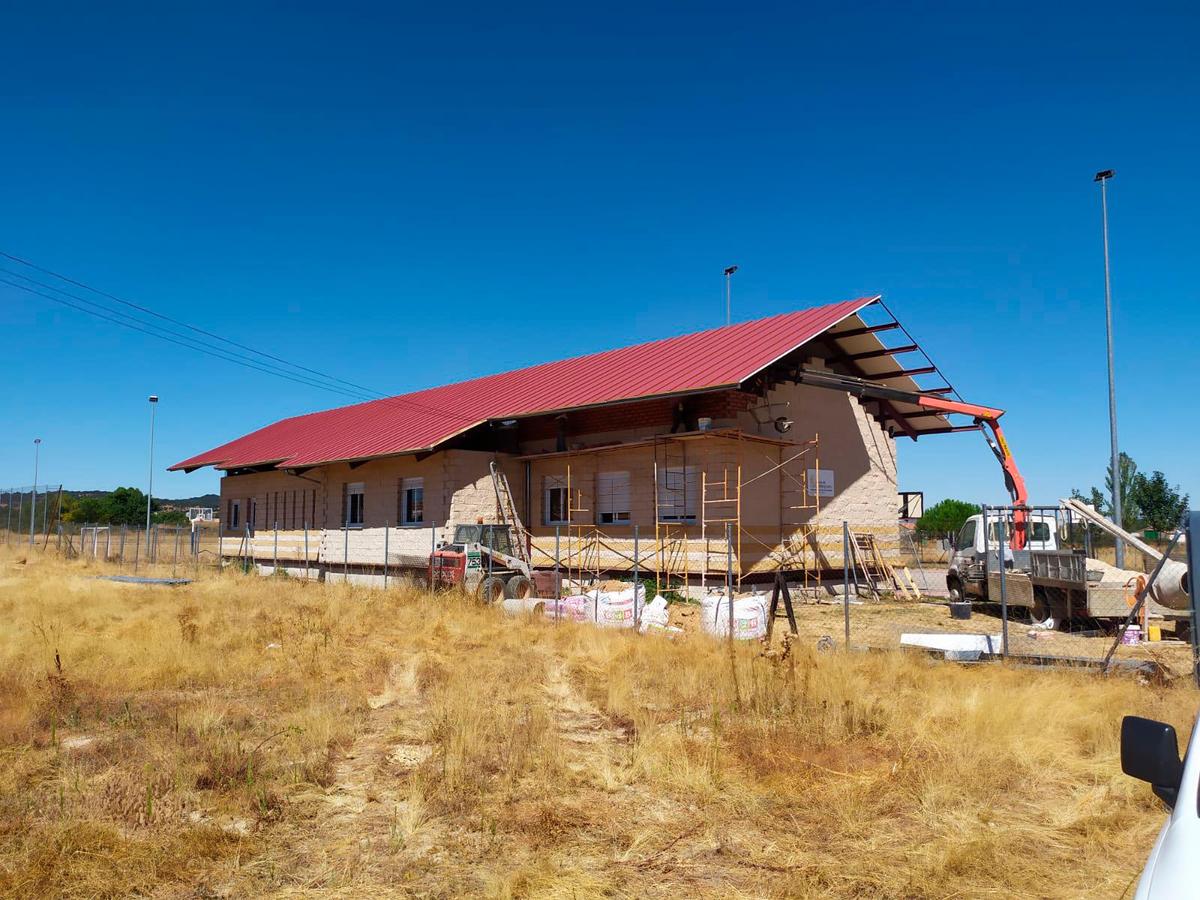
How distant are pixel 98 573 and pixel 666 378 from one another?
20.1 m

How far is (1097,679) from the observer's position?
1014cm

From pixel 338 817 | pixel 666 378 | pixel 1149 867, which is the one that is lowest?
pixel 338 817

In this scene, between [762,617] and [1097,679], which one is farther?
[762,617]

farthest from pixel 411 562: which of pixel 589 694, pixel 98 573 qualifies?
pixel 589 694

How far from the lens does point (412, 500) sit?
27328 millimetres

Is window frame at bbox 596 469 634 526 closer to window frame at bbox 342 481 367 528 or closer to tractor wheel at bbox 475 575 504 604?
tractor wheel at bbox 475 575 504 604

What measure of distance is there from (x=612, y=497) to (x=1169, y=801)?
2050 cm

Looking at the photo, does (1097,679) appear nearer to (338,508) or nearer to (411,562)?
(411,562)

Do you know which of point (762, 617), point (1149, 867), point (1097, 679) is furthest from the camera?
point (762, 617)

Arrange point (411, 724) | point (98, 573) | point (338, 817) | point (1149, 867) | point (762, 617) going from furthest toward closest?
point (98, 573) → point (762, 617) → point (411, 724) → point (338, 817) → point (1149, 867)

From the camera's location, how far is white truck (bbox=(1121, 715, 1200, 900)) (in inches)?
101

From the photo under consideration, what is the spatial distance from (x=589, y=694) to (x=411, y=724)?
2394mm

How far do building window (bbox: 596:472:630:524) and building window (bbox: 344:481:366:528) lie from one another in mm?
9336

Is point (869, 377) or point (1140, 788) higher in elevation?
point (869, 377)
